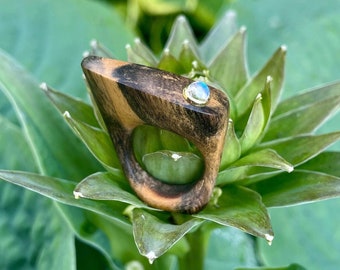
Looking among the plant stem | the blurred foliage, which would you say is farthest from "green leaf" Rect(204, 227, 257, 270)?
the blurred foliage

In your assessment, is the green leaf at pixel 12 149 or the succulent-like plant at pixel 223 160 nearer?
the succulent-like plant at pixel 223 160

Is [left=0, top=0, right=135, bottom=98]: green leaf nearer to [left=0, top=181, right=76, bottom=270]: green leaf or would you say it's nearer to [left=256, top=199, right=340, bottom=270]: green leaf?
[left=0, top=181, right=76, bottom=270]: green leaf

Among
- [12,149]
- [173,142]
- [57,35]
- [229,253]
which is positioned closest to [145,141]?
[173,142]

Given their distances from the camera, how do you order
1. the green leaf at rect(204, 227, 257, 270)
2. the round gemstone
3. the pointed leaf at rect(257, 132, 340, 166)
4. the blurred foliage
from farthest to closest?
the blurred foliage < the green leaf at rect(204, 227, 257, 270) < the pointed leaf at rect(257, 132, 340, 166) < the round gemstone

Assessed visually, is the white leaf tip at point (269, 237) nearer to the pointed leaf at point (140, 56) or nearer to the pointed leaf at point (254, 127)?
the pointed leaf at point (254, 127)

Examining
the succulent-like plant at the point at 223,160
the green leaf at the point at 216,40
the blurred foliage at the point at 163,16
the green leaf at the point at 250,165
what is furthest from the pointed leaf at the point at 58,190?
the blurred foliage at the point at 163,16

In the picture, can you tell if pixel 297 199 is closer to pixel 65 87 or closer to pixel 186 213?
pixel 186 213
